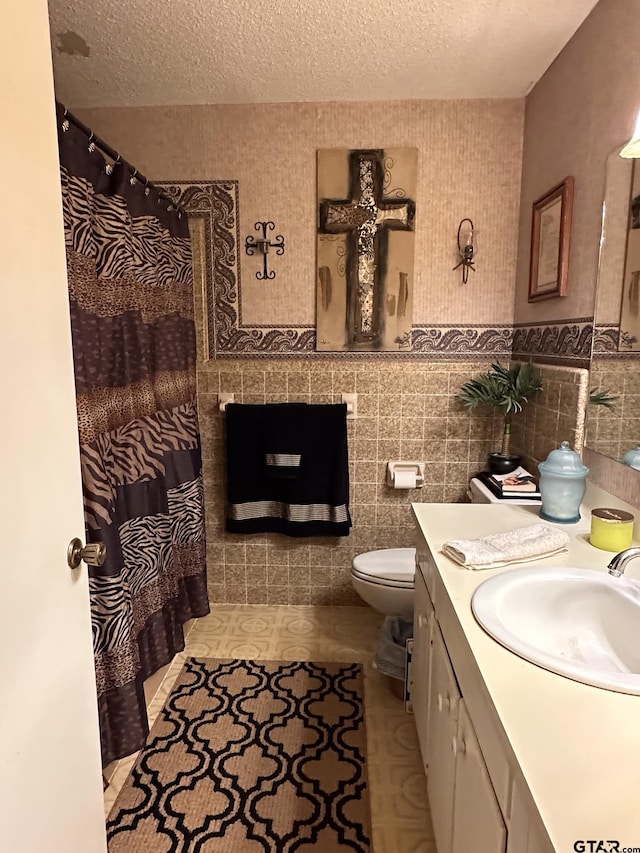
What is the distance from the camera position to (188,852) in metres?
1.40

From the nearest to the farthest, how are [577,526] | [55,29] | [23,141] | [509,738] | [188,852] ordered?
[509,738] < [23,141] < [188,852] < [577,526] < [55,29]

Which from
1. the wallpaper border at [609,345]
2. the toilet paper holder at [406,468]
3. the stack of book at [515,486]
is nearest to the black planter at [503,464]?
the stack of book at [515,486]

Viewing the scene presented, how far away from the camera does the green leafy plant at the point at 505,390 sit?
7.10 ft

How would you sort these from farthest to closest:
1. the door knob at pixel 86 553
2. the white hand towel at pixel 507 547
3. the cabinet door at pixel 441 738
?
the white hand towel at pixel 507 547 < the cabinet door at pixel 441 738 < the door knob at pixel 86 553

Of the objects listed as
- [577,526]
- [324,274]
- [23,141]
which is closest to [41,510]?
[23,141]

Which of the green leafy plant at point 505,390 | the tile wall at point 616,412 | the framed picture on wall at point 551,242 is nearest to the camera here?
the tile wall at point 616,412

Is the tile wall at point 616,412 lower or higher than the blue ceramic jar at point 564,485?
higher

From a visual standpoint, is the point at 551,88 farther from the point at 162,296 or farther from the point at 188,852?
the point at 188,852

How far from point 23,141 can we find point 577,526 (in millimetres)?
1635

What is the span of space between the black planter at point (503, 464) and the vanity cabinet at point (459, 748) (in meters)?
0.76

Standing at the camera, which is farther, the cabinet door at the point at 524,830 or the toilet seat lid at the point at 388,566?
the toilet seat lid at the point at 388,566

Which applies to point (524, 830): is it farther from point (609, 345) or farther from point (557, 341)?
point (557, 341)

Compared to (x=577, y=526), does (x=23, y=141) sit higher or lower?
higher

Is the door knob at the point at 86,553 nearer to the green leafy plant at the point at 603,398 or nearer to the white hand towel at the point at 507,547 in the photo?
the white hand towel at the point at 507,547
